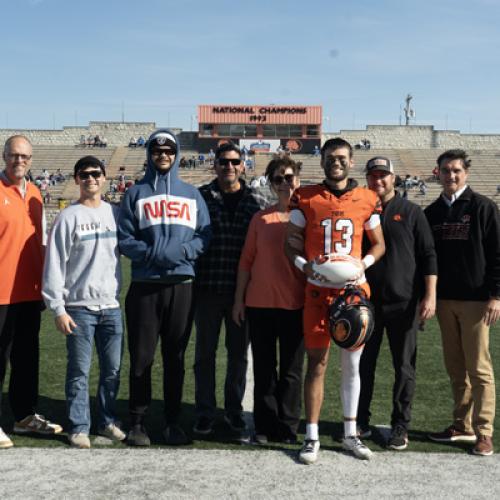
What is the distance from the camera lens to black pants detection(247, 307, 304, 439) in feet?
14.1

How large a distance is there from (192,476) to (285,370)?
39.8 inches

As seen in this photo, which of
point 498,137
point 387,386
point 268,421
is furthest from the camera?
point 498,137

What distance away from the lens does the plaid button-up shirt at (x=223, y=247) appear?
Result: 14.7 ft

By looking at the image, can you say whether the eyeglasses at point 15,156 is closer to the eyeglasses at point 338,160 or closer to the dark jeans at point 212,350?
the dark jeans at point 212,350

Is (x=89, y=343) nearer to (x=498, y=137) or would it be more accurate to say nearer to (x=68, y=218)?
(x=68, y=218)

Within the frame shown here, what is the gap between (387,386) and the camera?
5.73 metres

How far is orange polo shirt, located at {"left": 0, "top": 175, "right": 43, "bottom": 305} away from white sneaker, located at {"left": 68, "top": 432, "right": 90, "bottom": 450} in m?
0.98

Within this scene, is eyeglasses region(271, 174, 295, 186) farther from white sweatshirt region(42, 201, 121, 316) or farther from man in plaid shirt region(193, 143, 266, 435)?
white sweatshirt region(42, 201, 121, 316)

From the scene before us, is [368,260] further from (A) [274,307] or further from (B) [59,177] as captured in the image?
(B) [59,177]

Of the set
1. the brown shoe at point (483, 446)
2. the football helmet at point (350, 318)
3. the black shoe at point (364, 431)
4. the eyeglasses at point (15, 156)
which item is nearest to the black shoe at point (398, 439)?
the black shoe at point (364, 431)

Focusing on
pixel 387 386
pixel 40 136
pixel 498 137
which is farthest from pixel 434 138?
Result: pixel 387 386

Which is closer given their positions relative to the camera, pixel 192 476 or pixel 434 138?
pixel 192 476

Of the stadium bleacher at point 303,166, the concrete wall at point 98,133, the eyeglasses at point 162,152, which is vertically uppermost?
the concrete wall at point 98,133

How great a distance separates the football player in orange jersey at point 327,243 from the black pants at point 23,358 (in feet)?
6.29
